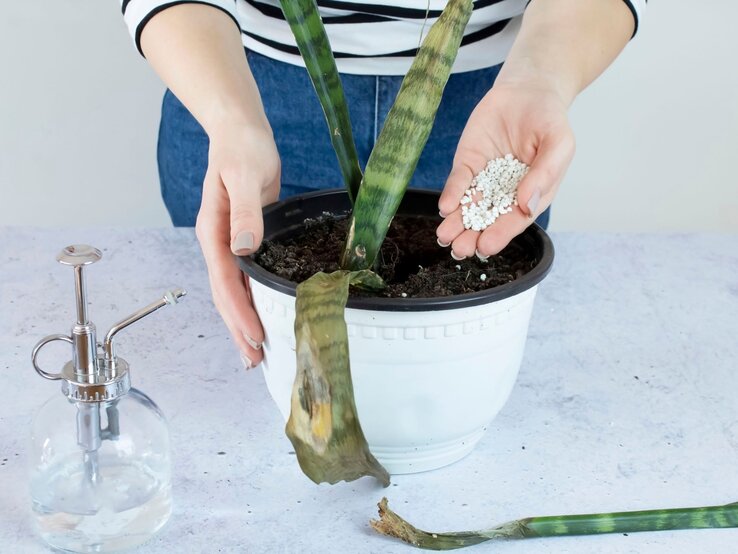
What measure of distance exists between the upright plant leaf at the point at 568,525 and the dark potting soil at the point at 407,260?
146 mm

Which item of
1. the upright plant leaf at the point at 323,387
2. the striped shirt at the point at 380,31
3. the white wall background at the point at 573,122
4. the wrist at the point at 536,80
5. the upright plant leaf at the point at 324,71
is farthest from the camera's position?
the white wall background at the point at 573,122

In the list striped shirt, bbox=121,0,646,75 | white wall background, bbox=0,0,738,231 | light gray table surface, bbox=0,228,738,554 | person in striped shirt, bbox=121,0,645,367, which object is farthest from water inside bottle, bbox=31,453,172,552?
white wall background, bbox=0,0,738,231

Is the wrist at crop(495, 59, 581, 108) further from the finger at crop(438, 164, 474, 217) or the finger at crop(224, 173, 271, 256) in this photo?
the finger at crop(224, 173, 271, 256)

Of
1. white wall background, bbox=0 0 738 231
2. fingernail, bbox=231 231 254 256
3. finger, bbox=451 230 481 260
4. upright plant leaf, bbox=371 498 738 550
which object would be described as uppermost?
white wall background, bbox=0 0 738 231

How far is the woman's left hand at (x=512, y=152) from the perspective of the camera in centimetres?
62

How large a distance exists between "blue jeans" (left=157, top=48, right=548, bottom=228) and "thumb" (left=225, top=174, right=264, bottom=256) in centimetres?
36

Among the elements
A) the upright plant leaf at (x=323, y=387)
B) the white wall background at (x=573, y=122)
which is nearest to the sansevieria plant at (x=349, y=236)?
the upright plant leaf at (x=323, y=387)

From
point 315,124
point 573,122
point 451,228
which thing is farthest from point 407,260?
point 573,122

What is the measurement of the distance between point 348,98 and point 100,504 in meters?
0.55

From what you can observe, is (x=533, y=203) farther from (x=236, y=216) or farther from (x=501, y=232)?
(x=236, y=216)

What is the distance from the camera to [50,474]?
0.58 meters

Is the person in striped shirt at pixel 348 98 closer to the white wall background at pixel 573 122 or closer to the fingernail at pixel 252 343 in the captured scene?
the fingernail at pixel 252 343

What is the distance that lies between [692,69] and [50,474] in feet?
4.63

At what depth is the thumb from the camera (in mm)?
603
